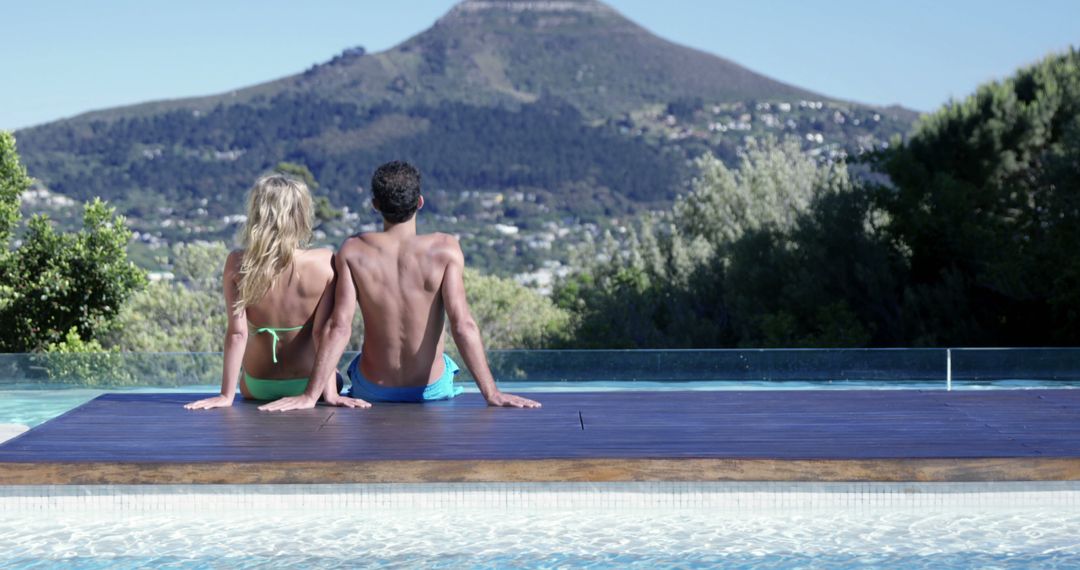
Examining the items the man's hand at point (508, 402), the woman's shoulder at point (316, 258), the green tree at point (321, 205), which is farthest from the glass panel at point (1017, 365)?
the green tree at point (321, 205)

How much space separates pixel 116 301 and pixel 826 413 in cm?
921

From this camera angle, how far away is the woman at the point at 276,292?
15.4 feet

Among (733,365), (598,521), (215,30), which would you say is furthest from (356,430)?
(215,30)

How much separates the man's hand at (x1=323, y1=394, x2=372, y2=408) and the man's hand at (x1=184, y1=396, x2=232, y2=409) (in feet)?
1.32

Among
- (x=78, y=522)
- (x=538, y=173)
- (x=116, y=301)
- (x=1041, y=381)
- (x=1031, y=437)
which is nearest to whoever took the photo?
(x=78, y=522)

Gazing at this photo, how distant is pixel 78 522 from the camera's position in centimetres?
398

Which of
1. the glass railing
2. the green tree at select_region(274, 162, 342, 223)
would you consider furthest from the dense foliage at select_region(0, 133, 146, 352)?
the green tree at select_region(274, 162, 342, 223)

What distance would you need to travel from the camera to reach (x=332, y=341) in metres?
4.69

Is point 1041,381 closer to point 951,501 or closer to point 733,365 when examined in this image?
point 733,365

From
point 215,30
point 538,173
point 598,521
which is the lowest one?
point 598,521

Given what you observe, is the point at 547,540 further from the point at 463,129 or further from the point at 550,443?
the point at 463,129

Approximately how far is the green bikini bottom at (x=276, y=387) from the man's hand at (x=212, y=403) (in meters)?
0.14

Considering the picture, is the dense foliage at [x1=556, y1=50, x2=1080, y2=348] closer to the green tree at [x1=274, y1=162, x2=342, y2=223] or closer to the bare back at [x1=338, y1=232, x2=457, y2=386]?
the bare back at [x1=338, y1=232, x2=457, y2=386]

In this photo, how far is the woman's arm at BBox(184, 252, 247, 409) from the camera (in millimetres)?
4816
